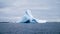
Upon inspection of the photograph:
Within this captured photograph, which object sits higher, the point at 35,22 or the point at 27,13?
the point at 27,13

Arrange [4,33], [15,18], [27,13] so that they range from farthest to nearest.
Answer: [15,18]
[27,13]
[4,33]

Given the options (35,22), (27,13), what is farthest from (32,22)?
(27,13)

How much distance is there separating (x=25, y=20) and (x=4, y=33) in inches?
28.3

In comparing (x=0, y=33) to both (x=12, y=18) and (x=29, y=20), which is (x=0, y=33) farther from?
(x=12, y=18)

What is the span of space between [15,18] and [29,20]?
0.64m

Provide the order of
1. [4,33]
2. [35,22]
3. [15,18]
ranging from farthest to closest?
[15,18] < [35,22] < [4,33]

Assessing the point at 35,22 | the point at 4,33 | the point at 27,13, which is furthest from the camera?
the point at 27,13

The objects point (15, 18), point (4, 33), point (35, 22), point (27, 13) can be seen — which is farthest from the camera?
point (15, 18)

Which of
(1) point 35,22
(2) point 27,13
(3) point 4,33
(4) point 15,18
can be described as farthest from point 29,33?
(4) point 15,18

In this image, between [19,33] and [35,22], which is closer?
[19,33]

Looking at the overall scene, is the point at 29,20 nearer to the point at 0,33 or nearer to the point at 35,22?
the point at 35,22

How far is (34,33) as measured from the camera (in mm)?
865

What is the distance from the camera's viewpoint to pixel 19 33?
853mm

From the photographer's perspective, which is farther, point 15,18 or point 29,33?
point 15,18
